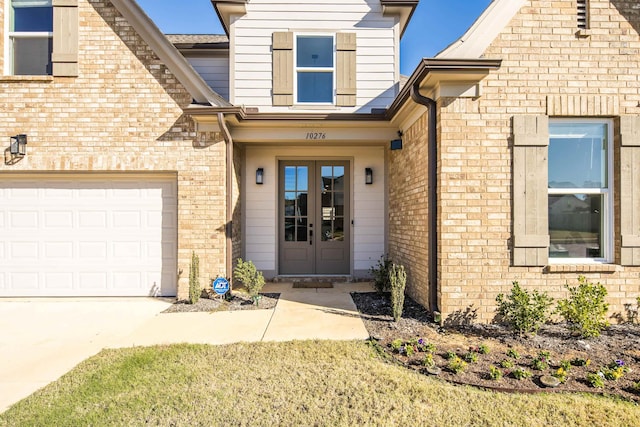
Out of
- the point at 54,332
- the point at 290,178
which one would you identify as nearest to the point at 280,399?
the point at 54,332

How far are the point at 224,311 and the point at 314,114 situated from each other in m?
3.90

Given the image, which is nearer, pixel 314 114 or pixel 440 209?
pixel 440 209

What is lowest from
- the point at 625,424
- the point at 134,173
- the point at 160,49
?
the point at 625,424

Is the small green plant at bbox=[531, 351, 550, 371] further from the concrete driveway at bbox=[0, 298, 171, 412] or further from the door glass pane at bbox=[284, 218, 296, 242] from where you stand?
the door glass pane at bbox=[284, 218, 296, 242]

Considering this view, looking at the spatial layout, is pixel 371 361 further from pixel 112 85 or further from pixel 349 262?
pixel 112 85

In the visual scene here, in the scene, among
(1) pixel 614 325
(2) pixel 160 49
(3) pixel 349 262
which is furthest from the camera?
Answer: (3) pixel 349 262

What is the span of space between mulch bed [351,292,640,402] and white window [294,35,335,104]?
15.2 ft

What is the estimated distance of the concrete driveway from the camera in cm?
342

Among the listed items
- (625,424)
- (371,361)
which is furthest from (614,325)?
(371,361)

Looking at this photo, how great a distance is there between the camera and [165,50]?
603cm

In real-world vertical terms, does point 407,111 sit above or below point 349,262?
above

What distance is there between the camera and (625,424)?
2.59m

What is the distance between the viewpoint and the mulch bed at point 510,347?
315cm

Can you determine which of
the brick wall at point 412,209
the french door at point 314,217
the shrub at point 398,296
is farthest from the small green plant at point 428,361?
the french door at point 314,217
